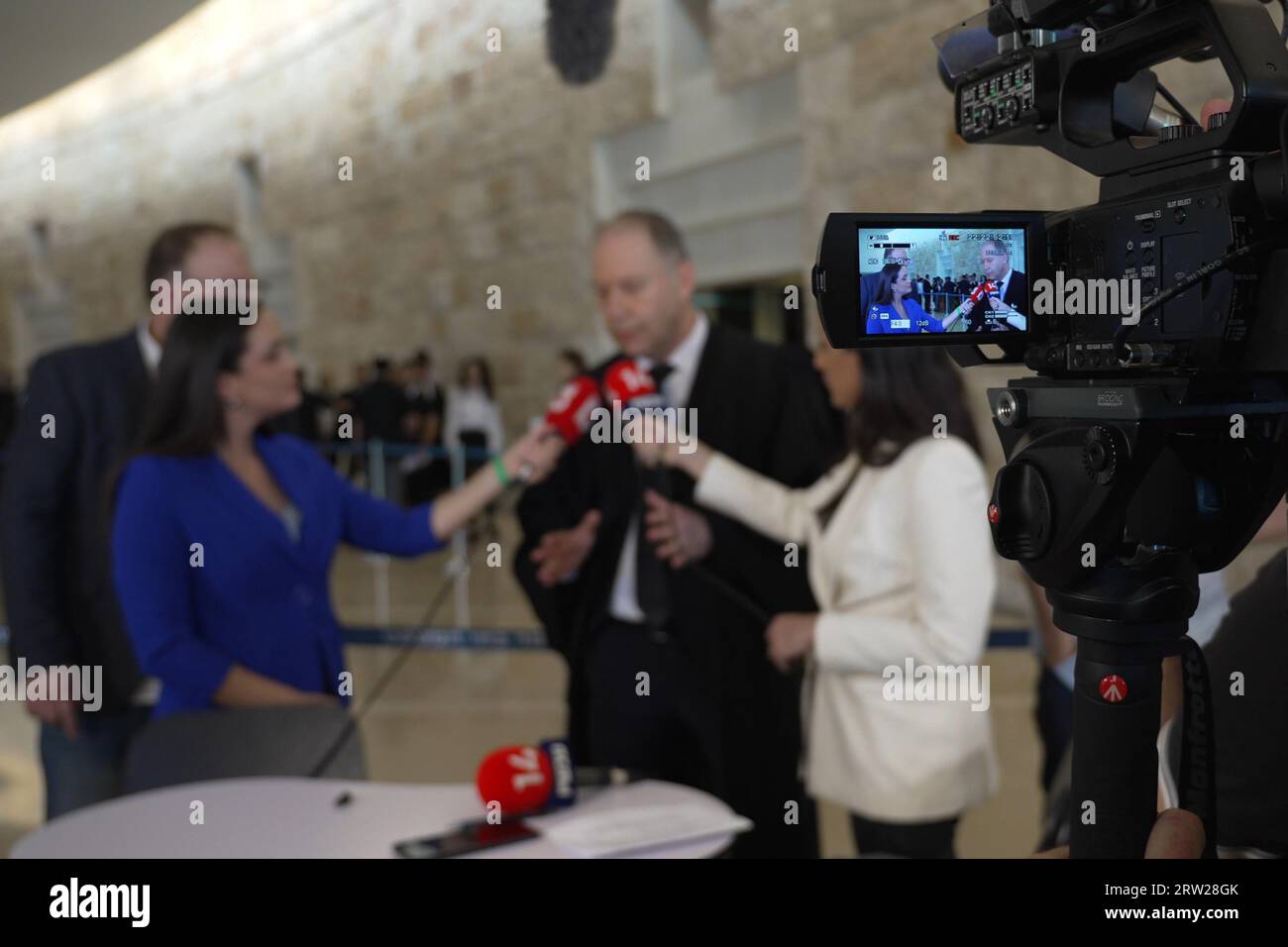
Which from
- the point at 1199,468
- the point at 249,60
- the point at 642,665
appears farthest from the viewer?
the point at 249,60

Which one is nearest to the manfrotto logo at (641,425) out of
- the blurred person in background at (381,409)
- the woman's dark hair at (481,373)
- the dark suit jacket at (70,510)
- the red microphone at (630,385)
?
the red microphone at (630,385)

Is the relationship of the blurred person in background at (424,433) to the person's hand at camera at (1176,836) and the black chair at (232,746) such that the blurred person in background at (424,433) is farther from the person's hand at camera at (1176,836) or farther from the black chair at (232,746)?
the person's hand at camera at (1176,836)

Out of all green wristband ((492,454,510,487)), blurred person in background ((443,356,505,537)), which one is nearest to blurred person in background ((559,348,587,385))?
blurred person in background ((443,356,505,537))

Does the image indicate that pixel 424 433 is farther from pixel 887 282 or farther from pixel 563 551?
pixel 887 282

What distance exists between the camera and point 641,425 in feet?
6.64

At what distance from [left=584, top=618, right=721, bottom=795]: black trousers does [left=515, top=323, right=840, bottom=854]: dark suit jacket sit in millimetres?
35

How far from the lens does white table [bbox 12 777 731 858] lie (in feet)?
4.53

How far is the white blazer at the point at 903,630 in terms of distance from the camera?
1.75m

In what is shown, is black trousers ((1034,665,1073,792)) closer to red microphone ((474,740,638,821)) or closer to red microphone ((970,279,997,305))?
red microphone ((474,740,638,821))

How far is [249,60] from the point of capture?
31.0ft
